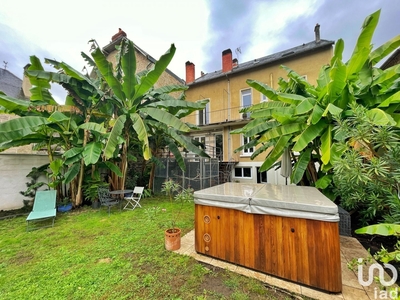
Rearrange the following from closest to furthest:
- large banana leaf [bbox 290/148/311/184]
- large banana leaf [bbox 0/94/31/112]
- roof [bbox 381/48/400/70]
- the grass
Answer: the grass → large banana leaf [bbox 290/148/311/184] → large banana leaf [bbox 0/94/31/112] → roof [bbox 381/48/400/70]

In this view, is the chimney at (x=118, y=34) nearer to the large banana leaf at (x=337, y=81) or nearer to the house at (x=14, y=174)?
the house at (x=14, y=174)

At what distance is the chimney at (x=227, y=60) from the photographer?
14383 mm

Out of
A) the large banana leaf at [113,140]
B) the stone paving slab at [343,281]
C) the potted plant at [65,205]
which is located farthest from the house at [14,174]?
the stone paving slab at [343,281]

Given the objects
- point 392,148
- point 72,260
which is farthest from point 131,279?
point 392,148

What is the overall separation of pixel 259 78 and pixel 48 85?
1275cm

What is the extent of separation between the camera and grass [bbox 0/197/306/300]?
2.53 m

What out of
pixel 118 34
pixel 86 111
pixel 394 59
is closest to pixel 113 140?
pixel 86 111

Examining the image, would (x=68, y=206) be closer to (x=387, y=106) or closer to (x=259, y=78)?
(x=387, y=106)

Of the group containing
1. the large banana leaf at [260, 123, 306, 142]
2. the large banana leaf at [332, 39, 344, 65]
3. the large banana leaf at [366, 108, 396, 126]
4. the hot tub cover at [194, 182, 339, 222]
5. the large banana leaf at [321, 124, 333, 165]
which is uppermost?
the large banana leaf at [332, 39, 344, 65]

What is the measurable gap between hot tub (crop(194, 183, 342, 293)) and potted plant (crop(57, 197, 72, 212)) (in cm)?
621

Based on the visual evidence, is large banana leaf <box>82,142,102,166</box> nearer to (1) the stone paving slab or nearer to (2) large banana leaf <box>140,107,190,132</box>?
(2) large banana leaf <box>140,107,190,132</box>

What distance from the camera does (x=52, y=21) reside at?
7.35m

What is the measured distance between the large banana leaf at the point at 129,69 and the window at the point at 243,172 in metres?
9.99

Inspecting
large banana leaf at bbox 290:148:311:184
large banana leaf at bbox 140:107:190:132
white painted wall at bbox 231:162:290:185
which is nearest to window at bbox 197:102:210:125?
white painted wall at bbox 231:162:290:185
